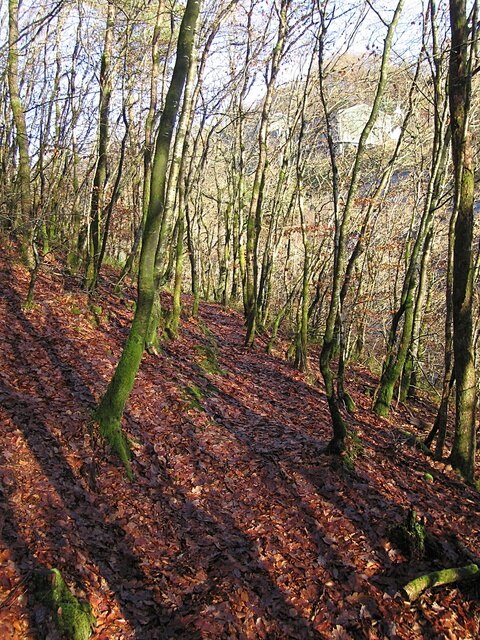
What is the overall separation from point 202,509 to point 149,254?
145 inches

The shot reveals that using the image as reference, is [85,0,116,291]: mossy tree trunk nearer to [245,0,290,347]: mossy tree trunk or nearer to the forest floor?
the forest floor

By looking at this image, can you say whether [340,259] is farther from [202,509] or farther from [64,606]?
[64,606]

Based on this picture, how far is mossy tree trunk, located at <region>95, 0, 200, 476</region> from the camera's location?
6.74m

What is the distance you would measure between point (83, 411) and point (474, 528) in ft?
19.0

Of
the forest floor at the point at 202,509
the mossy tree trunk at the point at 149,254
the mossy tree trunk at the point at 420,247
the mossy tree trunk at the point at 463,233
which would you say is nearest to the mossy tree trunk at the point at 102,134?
the forest floor at the point at 202,509

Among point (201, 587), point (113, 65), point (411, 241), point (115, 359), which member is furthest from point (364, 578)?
point (113, 65)

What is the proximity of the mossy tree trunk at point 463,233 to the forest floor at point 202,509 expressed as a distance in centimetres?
89

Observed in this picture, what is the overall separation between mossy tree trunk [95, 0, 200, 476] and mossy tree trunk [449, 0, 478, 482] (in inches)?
150

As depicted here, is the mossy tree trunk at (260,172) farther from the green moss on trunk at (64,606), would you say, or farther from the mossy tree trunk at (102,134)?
the green moss on trunk at (64,606)

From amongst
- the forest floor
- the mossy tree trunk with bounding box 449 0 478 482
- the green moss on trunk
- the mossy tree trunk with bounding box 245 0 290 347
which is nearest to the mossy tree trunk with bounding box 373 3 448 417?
the forest floor

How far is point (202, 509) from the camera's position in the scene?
20.9 ft

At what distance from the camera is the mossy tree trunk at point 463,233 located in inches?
266

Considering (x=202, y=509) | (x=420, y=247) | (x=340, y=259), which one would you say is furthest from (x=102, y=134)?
(x=202, y=509)

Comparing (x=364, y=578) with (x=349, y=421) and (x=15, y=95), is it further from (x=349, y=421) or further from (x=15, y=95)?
(x=15, y=95)
